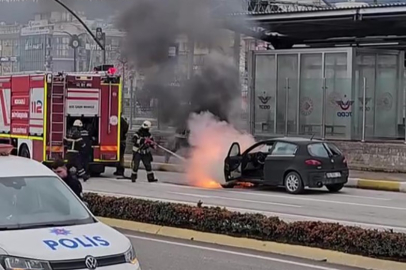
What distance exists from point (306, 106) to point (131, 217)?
15.7 meters

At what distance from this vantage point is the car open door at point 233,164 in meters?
18.9

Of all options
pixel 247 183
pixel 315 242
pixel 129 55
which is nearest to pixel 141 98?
pixel 129 55

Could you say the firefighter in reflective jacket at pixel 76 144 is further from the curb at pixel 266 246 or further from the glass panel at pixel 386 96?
the glass panel at pixel 386 96

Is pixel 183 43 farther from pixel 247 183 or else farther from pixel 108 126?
pixel 247 183

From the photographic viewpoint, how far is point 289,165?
18344 mm

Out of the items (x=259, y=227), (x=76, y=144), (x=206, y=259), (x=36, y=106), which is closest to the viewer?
(x=206, y=259)

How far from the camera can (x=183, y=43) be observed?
27766mm

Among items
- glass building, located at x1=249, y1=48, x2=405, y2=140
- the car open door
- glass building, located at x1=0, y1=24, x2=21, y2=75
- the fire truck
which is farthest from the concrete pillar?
glass building, located at x1=0, y1=24, x2=21, y2=75

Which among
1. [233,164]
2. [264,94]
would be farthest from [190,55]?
[233,164]

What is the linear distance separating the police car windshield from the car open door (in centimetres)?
1181

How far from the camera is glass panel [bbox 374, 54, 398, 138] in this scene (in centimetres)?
2681

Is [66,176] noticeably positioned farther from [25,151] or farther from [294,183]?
[25,151]

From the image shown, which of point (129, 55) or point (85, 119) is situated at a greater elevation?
point (129, 55)

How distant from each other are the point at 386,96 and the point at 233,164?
405 inches
